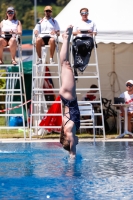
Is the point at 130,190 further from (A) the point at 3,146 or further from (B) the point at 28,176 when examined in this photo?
(A) the point at 3,146

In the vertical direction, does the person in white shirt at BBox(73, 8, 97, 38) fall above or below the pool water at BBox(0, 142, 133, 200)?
above

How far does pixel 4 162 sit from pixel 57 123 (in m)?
4.98

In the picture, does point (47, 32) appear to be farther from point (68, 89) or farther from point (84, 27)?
point (68, 89)

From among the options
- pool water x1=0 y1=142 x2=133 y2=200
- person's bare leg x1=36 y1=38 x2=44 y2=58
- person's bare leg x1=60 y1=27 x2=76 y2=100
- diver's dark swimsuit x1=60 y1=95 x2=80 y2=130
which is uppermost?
person's bare leg x1=36 y1=38 x2=44 y2=58

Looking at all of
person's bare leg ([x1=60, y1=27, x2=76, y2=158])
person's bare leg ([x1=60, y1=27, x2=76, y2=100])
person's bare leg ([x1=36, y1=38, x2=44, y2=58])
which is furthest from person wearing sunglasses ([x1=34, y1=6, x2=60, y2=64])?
person's bare leg ([x1=60, y1=27, x2=76, y2=100])

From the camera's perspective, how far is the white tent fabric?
15477 millimetres

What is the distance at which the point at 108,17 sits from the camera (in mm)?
15969

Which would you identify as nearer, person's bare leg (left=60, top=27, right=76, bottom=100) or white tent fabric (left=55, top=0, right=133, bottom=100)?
person's bare leg (left=60, top=27, right=76, bottom=100)

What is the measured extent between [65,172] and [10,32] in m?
6.16

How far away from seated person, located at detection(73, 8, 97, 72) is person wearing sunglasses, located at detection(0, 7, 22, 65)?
1.45m

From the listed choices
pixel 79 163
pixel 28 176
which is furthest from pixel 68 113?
pixel 28 176

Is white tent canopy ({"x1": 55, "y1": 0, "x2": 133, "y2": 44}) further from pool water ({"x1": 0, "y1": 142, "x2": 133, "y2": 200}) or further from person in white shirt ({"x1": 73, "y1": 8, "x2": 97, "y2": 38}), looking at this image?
pool water ({"x1": 0, "y1": 142, "x2": 133, "y2": 200})

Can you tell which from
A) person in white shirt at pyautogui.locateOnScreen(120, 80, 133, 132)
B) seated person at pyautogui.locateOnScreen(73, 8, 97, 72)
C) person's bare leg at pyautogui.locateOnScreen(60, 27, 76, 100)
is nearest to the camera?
person's bare leg at pyautogui.locateOnScreen(60, 27, 76, 100)

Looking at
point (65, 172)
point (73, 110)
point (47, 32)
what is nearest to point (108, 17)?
point (47, 32)
